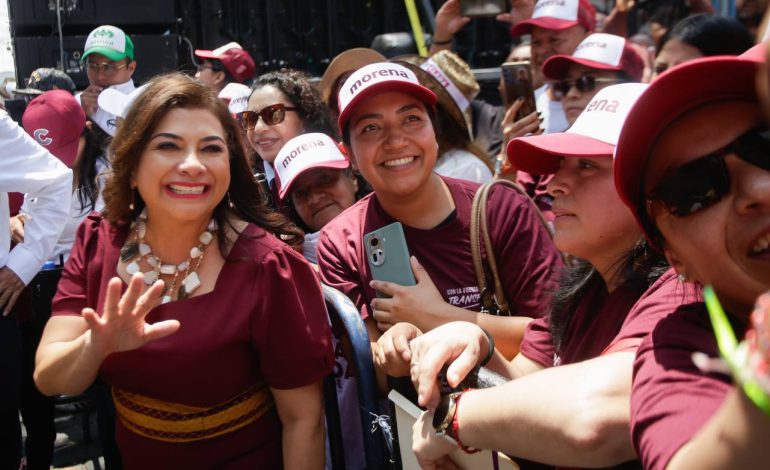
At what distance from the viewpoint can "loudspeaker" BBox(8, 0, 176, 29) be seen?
7.53 m

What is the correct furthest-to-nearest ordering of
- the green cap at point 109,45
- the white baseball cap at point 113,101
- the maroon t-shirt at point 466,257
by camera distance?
the green cap at point 109,45 < the white baseball cap at point 113,101 < the maroon t-shirt at point 466,257

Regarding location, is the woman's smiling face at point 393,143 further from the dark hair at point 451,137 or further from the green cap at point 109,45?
the green cap at point 109,45

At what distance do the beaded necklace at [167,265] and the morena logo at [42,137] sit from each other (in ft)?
7.21

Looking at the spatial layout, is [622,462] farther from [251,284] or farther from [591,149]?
[251,284]

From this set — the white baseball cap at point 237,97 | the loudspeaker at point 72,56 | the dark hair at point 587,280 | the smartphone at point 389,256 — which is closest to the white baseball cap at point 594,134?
the dark hair at point 587,280

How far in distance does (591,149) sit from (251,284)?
1059mm

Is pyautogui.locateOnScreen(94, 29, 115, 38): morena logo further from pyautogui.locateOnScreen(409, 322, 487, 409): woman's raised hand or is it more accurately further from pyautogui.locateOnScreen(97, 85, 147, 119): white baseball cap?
pyautogui.locateOnScreen(409, 322, 487, 409): woman's raised hand

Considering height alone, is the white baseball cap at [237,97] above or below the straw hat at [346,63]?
below

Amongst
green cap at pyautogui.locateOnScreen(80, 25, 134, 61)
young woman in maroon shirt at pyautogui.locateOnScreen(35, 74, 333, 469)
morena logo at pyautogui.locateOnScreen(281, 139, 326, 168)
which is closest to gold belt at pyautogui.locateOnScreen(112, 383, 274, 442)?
young woman in maroon shirt at pyautogui.locateOnScreen(35, 74, 333, 469)

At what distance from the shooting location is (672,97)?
3.80 feet

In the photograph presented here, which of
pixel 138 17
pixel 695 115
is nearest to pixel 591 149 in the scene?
pixel 695 115

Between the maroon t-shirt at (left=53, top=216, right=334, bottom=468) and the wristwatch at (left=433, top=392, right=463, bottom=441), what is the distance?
80 cm

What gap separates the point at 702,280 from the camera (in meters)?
1.16

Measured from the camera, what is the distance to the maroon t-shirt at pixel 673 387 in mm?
987
